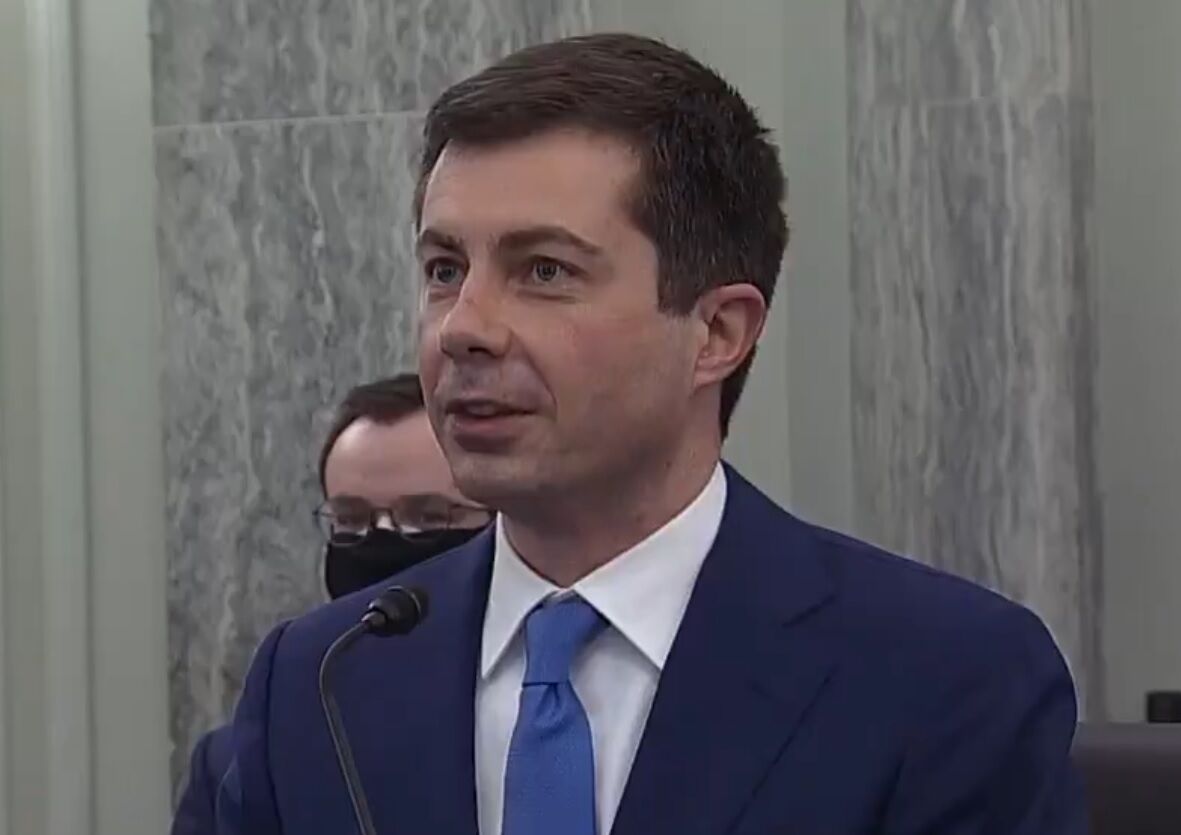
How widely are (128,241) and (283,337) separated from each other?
0.45 meters

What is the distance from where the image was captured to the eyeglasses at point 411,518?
2621 mm

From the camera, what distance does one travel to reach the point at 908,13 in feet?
10.9

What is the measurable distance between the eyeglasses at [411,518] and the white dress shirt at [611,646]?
0.82 meters

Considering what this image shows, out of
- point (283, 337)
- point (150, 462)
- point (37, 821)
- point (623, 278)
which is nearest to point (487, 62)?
point (283, 337)

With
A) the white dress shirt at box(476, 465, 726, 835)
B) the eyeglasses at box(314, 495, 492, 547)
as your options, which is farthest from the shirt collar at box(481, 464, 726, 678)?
the eyeglasses at box(314, 495, 492, 547)

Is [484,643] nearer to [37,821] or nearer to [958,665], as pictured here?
[958,665]

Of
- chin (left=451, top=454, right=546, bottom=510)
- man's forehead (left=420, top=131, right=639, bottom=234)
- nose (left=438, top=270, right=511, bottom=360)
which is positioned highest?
man's forehead (left=420, top=131, right=639, bottom=234)

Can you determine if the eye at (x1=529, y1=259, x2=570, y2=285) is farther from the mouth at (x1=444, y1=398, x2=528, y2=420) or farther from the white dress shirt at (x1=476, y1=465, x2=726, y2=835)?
the white dress shirt at (x1=476, y1=465, x2=726, y2=835)

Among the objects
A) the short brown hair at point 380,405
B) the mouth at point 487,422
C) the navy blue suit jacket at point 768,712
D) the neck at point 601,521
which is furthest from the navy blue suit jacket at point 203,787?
the mouth at point 487,422

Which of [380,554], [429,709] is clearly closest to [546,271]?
[429,709]

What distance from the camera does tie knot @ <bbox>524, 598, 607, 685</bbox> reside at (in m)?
1.70

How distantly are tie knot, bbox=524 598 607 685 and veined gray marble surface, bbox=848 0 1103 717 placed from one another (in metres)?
1.63

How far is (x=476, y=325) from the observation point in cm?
161

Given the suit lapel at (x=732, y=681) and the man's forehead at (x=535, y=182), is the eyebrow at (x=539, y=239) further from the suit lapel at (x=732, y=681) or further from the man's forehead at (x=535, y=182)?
the suit lapel at (x=732, y=681)
